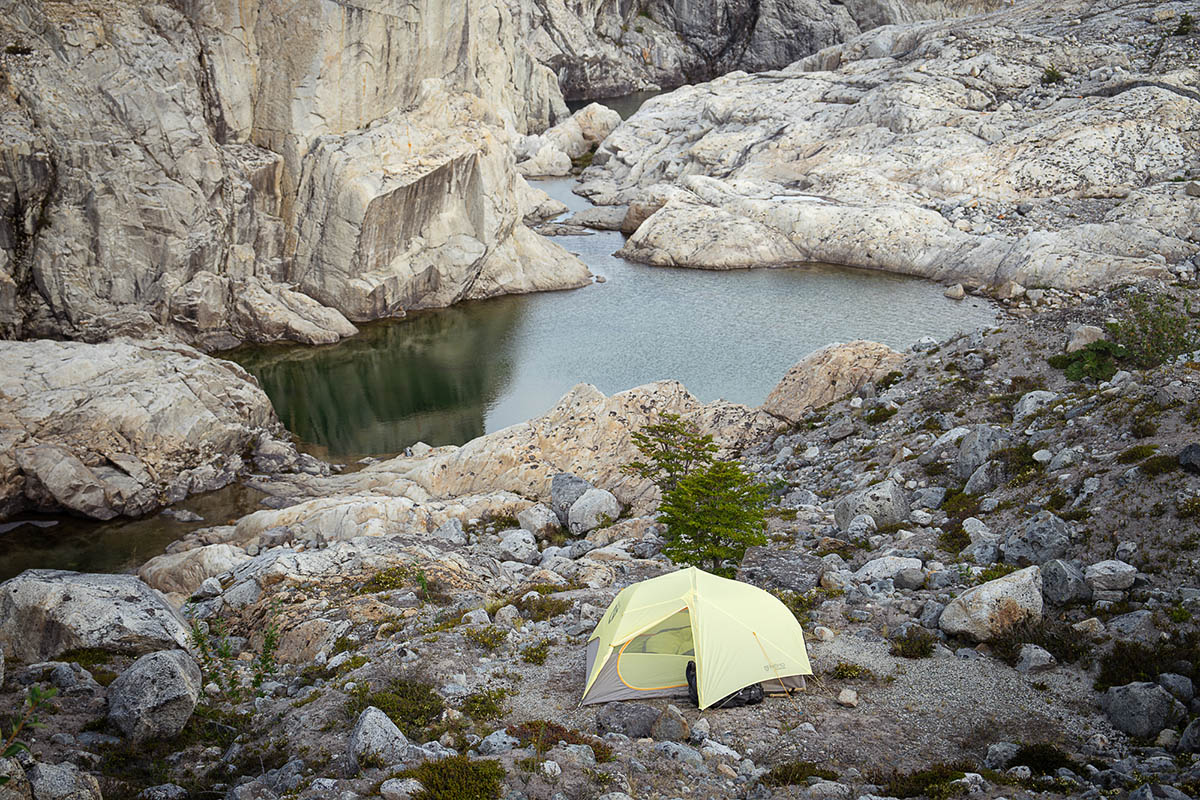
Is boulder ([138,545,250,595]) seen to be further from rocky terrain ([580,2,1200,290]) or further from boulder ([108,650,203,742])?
rocky terrain ([580,2,1200,290])

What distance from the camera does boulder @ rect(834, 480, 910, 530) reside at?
72.7 ft

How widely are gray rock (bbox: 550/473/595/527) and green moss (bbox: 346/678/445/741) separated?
45.7 ft

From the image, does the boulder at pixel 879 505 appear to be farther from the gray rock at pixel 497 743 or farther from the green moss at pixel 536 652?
the gray rock at pixel 497 743

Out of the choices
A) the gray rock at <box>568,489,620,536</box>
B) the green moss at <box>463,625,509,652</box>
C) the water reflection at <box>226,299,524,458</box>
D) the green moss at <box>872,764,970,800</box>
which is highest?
the green moss at <box>872,764,970,800</box>

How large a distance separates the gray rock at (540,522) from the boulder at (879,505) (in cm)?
957

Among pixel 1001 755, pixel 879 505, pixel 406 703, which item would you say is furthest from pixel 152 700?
pixel 879 505

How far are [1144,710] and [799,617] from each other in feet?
20.6

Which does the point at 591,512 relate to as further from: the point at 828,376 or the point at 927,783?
the point at 927,783

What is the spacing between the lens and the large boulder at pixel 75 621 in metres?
16.7

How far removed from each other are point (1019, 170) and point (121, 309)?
62.3 meters

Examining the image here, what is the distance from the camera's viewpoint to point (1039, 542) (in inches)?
690

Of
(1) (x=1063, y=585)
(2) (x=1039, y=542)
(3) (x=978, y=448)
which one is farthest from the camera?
(3) (x=978, y=448)

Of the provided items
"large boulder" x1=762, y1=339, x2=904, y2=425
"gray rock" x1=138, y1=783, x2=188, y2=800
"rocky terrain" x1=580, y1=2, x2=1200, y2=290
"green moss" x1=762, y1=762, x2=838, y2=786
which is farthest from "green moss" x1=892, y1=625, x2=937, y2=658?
"rocky terrain" x1=580, y1=2, x2=1200, y2=290

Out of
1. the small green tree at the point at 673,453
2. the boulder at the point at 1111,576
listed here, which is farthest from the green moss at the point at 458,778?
the small green tree at the point at 673,453
